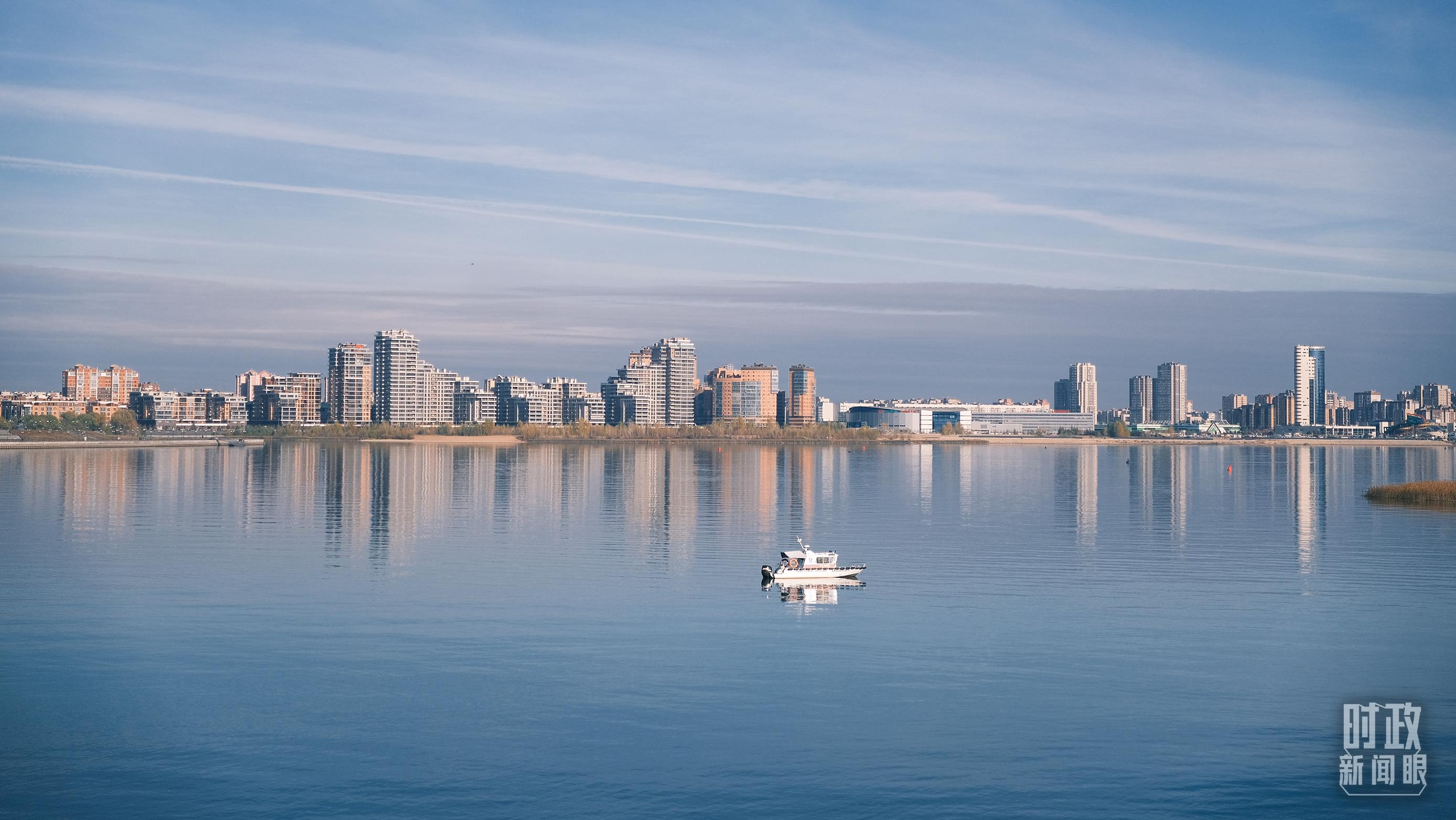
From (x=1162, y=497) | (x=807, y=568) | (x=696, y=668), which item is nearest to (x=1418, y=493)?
(x=1162, y=497)

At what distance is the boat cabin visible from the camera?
40031 millimetres

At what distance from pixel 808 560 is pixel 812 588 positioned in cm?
193

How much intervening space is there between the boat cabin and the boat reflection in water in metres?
0.82

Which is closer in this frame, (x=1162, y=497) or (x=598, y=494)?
(x=598, y=494)

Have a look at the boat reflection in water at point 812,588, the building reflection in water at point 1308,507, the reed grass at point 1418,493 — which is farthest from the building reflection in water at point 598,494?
the boat reflection in water at point 812,588

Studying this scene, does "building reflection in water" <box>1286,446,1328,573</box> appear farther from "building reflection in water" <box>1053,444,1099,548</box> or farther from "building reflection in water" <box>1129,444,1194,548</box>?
"building reflection in water" <box>1053,444,1099,548</box>

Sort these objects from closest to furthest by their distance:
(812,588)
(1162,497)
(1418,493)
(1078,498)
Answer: (812,588) < (1418,493) < (1078,498) < (1162,497)

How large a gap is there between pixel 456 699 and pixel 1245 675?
16.4m

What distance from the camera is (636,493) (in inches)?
3172

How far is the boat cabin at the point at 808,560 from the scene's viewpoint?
40031 mm

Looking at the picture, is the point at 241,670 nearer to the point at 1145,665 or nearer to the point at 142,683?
the point at 142,683

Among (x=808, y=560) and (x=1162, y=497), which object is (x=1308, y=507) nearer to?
(x=1162, y=497)

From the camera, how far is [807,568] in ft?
131

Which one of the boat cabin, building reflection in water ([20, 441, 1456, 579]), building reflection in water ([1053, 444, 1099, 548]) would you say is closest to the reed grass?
building reflection in water ([20, 441, 1456, 579])
